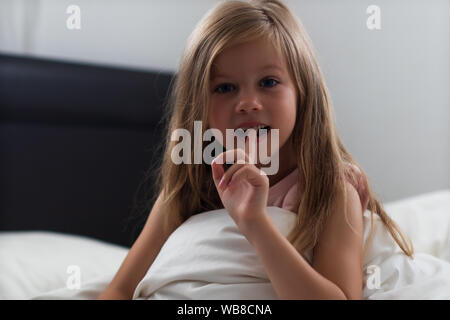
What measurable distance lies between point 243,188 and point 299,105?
179 mm

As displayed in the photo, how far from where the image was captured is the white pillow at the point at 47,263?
903mm

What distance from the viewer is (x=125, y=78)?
1.46 meters

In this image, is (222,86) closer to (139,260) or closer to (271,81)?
(271,81)

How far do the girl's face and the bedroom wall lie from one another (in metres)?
0.84

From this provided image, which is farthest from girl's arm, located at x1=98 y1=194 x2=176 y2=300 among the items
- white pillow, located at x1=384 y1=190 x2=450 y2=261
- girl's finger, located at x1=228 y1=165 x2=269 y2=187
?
white pillow, located at x1=384 y1=190 x2=450 y2=261

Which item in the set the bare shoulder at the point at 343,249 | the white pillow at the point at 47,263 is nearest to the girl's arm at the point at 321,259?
the bare shoulder at the point at 343,249

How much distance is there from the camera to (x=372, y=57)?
4.77 feet

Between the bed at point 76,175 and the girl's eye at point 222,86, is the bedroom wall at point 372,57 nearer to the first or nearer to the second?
the bed at point 76,175

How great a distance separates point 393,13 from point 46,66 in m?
0.97

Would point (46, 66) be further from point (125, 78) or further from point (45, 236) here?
point (45, 236)

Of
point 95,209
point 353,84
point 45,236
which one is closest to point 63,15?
point 95,209

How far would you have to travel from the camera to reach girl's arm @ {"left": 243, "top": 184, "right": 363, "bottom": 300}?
508mm

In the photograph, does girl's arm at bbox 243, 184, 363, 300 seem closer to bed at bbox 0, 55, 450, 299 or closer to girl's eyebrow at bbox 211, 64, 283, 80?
girl's eyebrow at bbox 211, 64, 283, 80

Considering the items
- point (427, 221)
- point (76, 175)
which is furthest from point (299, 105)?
point (76, 175)
